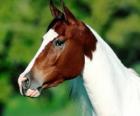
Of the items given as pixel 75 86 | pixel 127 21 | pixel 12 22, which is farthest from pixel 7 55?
pixel 75 86

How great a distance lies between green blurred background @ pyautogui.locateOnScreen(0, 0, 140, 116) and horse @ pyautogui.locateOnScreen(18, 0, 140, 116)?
17.5 feet

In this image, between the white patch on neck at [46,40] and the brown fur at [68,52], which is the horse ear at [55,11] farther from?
the white patch on neck at [46,40]

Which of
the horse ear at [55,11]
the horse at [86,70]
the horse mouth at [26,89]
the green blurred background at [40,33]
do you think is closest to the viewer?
the horse mouth at [26,89]

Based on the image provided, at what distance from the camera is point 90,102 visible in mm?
6059

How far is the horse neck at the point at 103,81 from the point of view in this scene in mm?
5996

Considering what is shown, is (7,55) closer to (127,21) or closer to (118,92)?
(127,21)

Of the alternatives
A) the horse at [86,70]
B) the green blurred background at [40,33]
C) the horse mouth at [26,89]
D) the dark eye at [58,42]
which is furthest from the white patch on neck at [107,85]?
the green blurred background at [40,33]

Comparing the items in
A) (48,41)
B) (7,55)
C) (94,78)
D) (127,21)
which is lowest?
(127,21)

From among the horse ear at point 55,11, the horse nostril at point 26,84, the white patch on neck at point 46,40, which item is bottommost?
the horse nostril at point 26,84

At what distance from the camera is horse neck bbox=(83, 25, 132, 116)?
5996 millimetres

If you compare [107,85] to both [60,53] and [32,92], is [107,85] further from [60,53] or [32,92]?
[32,92]

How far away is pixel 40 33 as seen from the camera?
1142 cm

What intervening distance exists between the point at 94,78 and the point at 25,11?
19.4 feet

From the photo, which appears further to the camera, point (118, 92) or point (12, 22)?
point (12, 22)
